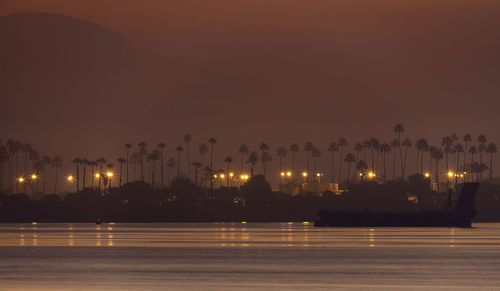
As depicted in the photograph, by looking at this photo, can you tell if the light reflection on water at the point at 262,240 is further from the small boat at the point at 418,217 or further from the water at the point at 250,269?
the small boat at the point at 418,217

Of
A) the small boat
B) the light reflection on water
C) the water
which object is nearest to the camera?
the water

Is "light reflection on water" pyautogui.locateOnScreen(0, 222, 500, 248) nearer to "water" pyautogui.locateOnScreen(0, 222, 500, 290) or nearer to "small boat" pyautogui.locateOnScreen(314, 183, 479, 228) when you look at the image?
"water" pyautogui.locateOnScreen(0, 222, 500, 290)

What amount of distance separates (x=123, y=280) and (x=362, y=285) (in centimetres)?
1151

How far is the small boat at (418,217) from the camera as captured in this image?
189375mm

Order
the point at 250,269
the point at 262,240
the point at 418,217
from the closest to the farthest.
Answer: the point at 250,269, the point at 262,240, the point at 418,217

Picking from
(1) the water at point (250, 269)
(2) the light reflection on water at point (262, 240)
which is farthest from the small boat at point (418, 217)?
(1) the water at point (250, 269)

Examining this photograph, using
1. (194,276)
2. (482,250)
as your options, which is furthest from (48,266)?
(482,250)

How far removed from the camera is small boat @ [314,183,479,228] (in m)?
189

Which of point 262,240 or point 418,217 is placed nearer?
point 262,240

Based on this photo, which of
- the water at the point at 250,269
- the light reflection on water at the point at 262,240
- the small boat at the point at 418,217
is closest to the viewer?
the water at the point at 250,269

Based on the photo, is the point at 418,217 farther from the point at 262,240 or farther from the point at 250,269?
the point at 250,269

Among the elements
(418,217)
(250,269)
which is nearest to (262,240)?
(250,269)

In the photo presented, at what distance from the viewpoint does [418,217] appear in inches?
7712

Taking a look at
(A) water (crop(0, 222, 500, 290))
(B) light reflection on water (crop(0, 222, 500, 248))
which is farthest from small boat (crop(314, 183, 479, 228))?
(A) water (crop(0, 222, 500, 290))
